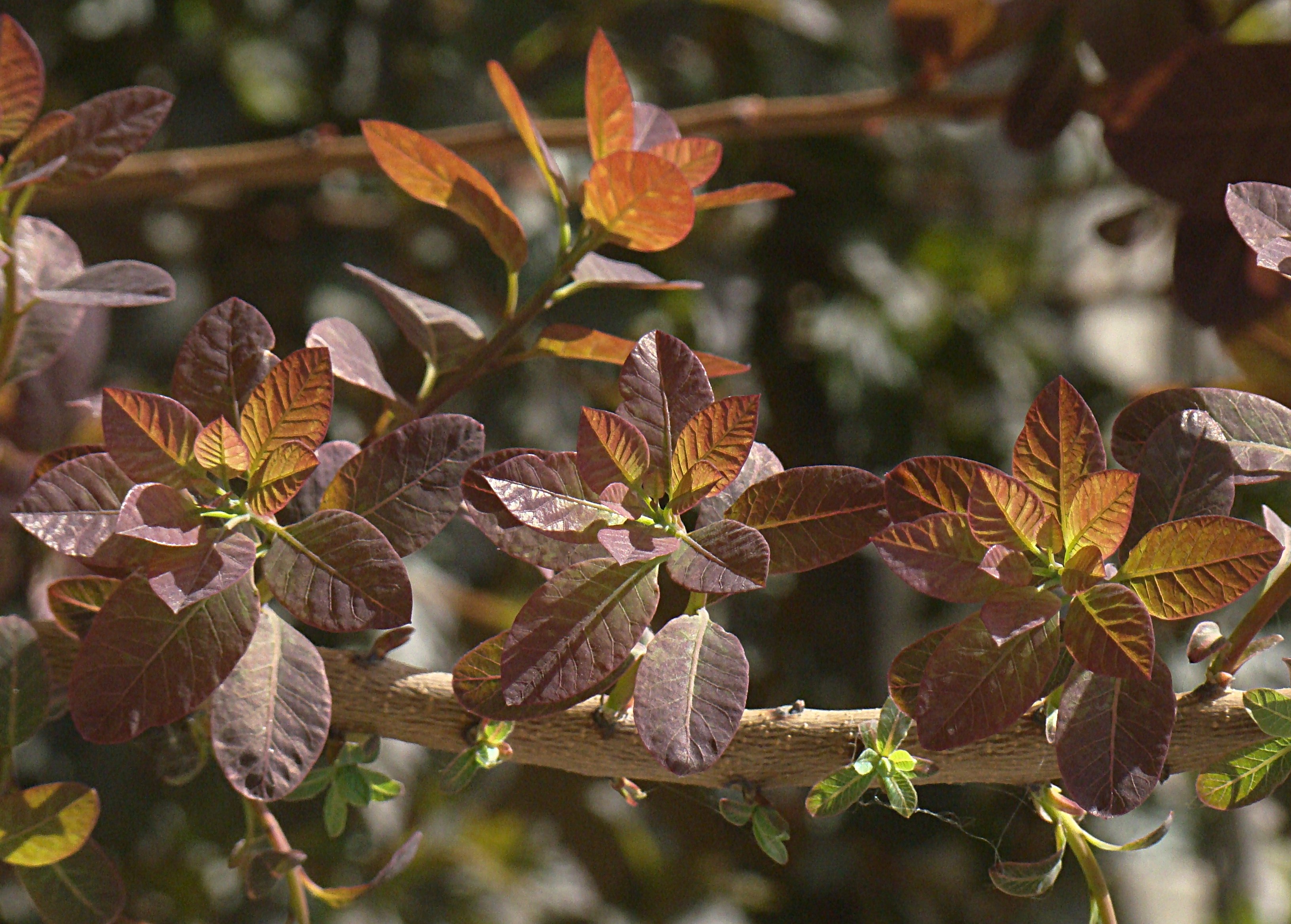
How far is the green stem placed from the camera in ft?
0.69

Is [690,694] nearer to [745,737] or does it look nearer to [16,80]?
[745,737]

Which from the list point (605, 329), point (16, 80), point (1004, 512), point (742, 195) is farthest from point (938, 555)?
point (605, 329)

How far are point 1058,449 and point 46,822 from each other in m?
0.22

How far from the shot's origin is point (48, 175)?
25 cm

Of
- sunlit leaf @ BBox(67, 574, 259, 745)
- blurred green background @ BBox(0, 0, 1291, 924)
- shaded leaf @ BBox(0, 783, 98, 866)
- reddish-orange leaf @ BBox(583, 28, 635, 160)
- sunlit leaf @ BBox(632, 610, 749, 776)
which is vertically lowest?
blurred green background @ BBox(0, 0, 1291, 924)

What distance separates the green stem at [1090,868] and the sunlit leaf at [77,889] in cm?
21

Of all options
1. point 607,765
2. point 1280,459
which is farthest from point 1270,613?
point 607,765

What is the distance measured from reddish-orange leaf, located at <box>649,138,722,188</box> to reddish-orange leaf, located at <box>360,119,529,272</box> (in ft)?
0.13

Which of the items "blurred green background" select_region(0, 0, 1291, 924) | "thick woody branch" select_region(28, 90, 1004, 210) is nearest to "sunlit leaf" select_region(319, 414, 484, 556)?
"thick woody branch" select_region(28, 90, 1004, 210)

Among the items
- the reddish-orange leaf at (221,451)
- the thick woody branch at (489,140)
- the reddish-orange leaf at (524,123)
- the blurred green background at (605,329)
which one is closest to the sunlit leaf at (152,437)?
the reddish-orange leaf at (221,451)

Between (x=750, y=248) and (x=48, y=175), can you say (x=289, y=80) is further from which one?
(x=48, y=175)

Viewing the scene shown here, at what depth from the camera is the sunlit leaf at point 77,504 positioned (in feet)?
0.61

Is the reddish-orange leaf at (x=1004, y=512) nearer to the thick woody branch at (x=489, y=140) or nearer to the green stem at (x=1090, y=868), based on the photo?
the green stem at (x=1090, y=868)

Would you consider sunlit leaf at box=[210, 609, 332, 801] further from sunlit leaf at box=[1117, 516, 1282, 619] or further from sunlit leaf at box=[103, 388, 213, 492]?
sunlit leaf at box=[1117, 516, 1282, 619]
